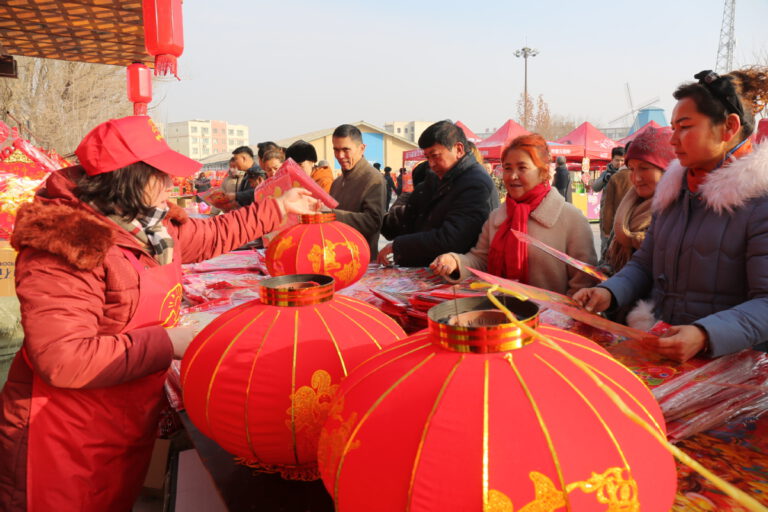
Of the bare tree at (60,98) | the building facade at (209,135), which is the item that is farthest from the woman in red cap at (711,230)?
the building facade at (209,135)

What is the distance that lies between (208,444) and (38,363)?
440 mm

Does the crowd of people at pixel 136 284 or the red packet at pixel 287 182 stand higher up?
the red packet at pixel 287 182

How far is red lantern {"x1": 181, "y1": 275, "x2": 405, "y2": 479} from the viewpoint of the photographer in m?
0.98

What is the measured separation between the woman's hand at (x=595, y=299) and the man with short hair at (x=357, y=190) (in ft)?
6.31

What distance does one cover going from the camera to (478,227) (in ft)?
8.80

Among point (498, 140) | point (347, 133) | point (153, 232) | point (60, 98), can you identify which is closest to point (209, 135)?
point (60, 98)

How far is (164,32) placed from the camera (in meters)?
3.50

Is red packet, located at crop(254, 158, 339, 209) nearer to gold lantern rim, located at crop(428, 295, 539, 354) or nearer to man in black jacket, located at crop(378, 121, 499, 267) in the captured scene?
man in black jacket, located at crop(378, 121, 499, 267)

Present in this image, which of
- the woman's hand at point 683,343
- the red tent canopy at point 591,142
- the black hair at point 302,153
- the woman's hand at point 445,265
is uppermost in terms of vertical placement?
the red tent canopy at point 591,142

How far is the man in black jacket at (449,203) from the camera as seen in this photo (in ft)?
8.77

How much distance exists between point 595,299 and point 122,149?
4.75 feet

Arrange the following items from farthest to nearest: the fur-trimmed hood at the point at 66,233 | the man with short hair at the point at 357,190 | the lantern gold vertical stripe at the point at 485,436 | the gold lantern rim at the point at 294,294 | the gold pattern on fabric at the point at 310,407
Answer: the man with short hair at the point at 357,190 < the fur-trimmed hood at the point at 66,233 < the gold lantern rim at the point at 294,294 < the gold pattern on fabric at the point at 310,407 < the lantern gold vertical stripe at the point at 485,436

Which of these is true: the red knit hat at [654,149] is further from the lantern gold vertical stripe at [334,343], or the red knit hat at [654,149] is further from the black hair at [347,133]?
the black hair at [347,133]

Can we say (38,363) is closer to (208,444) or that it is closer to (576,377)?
(208,444)
